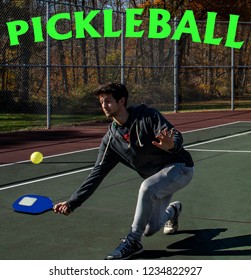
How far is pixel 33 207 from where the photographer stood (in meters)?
5.14

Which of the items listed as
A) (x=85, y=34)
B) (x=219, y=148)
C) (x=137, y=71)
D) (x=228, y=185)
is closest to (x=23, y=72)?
(x=85, y=34)

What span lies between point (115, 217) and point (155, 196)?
5.15 ft

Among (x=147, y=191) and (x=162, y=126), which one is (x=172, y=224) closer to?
(x=147, y=191)

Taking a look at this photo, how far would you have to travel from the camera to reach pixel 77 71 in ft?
79.1

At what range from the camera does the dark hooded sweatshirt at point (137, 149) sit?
5141mm

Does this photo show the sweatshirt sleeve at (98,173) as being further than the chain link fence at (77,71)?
No

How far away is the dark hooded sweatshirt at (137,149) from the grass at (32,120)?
41.3ft

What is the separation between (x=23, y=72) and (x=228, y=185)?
1453cm

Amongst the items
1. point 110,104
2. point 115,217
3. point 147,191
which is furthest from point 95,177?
point 115,217

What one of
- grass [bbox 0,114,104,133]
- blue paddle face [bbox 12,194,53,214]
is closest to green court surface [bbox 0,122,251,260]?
blue paddle face [bbox 12,194,53,214]

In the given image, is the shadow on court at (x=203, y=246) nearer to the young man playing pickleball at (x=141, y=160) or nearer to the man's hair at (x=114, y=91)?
the young man playing pickleball at (x=141, y=160)

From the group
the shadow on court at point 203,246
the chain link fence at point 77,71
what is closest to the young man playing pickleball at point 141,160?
the shadow on court at point 203,246

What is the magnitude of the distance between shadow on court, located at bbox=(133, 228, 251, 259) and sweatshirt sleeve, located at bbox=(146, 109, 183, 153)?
3.14 feet

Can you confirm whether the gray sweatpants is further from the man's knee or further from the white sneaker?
the white sneaker
